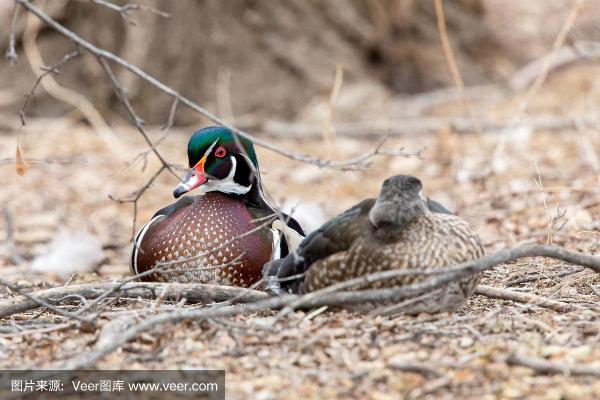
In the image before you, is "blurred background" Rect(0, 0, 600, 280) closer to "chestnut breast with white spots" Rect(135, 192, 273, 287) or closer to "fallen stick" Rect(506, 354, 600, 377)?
"chestnut breast with white spots" Rect(135, 192, 273, 287)

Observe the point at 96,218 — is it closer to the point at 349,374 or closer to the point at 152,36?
the point at 152,36

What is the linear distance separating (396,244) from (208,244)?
1.02 meters

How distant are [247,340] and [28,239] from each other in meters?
3.44

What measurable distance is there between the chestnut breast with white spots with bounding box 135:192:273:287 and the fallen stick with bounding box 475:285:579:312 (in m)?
0.86

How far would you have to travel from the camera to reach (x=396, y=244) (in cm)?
306

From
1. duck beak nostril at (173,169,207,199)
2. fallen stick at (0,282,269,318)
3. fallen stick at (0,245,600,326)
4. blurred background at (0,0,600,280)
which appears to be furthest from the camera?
blurred background at (0,0,600,280)

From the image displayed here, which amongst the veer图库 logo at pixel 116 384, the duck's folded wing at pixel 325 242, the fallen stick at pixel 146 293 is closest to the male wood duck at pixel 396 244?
the duck's folded wing at pixel 325 242

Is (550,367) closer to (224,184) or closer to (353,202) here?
(224,184)

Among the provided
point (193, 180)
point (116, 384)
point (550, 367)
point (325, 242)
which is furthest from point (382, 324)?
point (193, 180)

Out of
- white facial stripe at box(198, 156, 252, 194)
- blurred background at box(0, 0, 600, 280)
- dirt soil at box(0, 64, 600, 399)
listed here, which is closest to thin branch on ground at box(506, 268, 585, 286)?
dirt soil at box(0, 64, 600, 399)

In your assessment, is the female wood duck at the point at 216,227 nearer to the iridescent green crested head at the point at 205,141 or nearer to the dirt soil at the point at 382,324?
the iridescent green crested head at the point at 205,141

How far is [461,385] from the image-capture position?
2.53 metres

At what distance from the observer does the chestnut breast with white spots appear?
12.4 feet

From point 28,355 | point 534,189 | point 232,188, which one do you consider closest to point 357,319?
point 28,355
